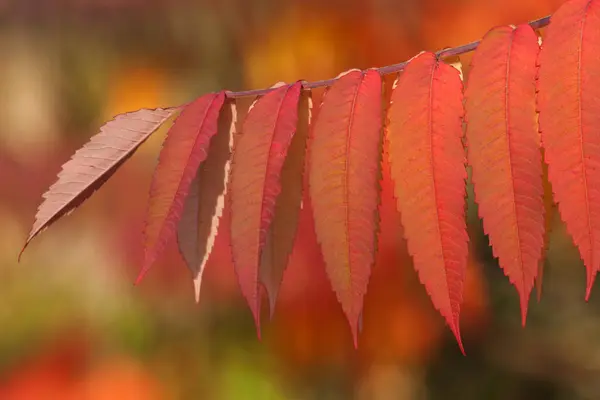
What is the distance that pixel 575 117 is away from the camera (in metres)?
0.39

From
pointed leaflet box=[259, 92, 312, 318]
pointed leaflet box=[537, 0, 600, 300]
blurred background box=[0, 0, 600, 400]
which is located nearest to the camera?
pointed leaflet box=[537, 0, 600, 300]

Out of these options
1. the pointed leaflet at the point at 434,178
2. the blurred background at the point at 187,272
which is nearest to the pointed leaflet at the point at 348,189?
the pointed leaflet at the point at 434,178

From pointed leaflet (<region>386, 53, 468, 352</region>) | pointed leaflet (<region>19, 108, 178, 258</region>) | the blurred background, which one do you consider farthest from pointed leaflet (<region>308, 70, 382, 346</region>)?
the blurred background

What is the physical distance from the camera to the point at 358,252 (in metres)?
0.42

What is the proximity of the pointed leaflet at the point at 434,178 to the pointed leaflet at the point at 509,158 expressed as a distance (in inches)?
0.5

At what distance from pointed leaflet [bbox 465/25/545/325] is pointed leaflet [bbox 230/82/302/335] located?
13 centimetres

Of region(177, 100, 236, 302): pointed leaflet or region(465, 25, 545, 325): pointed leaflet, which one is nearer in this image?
region(465, 25, 545, 325): pointed leaflet

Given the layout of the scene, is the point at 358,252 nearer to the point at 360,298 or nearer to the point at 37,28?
the point at 360,298

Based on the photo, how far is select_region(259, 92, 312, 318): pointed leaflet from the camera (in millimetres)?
477

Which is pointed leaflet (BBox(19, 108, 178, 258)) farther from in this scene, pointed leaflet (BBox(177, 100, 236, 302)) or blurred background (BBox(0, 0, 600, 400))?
blurred background (BBox(0, 0, 600, 400))

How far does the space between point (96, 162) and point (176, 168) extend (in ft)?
0.24

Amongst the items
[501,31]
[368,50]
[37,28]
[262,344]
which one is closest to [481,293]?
[262,344]

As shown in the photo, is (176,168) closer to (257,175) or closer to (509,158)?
(257,175)

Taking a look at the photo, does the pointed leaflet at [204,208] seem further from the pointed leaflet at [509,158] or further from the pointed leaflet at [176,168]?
the pointed leaflet at [509,158]
